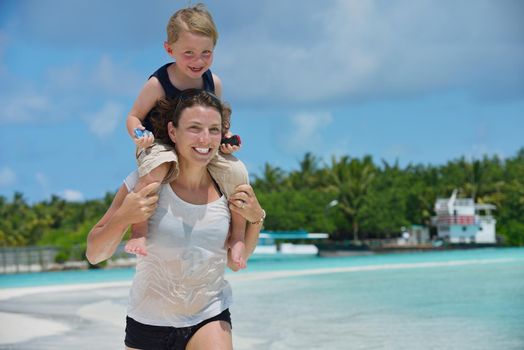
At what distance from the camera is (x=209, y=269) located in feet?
10.9

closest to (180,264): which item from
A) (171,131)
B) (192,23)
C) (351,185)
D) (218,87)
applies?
(171,131)

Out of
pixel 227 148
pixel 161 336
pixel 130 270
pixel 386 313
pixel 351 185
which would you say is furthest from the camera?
pixel 351 185

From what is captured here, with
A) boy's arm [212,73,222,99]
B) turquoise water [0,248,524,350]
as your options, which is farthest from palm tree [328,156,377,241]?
boy's arm [212,73,222,99]

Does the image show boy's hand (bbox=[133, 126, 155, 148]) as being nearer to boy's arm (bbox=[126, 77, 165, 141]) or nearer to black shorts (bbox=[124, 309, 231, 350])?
boy's arm (bbox=[126, 77, 165, 141])

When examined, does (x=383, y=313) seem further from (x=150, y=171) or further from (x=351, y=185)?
(x=351, y=185)

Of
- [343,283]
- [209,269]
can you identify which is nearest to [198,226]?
[209,269]

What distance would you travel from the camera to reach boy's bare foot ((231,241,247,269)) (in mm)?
3398

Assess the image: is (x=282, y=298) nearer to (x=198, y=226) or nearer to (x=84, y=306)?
(x=84, y=306)

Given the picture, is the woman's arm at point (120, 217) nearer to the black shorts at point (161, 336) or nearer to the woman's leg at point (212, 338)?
the black shorts at point (161, 336)

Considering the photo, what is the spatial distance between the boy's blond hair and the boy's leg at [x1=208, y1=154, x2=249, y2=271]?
1.59ft

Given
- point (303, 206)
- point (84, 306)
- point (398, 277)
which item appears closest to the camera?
point (84, 306)

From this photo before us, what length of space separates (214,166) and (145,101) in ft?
1.26

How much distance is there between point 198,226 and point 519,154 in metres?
87.0

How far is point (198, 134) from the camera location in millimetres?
3184
